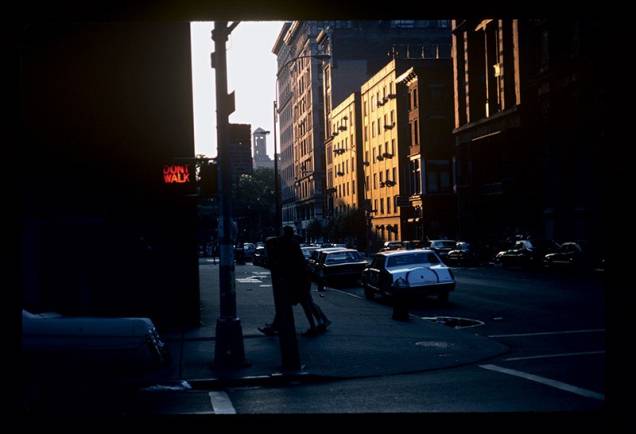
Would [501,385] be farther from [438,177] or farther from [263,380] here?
[438,177]

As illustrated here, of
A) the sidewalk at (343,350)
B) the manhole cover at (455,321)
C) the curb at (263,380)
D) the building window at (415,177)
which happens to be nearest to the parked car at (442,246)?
the building window at (415,177)

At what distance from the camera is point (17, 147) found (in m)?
5.39

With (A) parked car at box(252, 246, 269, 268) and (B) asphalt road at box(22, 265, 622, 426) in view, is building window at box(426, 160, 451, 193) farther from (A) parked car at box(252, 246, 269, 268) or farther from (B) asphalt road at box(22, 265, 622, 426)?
(B) asphalt road at box(22, 265, 622, 426)

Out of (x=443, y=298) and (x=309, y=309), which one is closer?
(x=309, y=309)

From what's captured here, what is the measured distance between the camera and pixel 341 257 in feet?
113

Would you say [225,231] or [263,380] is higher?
[225,231]

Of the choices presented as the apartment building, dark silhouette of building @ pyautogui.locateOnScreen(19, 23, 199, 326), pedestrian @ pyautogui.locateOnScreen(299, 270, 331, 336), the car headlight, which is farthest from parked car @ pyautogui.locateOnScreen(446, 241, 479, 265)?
the apartment building

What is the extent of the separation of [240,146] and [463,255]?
125 ft

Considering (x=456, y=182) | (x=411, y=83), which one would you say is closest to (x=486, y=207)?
(x=456, y=182)

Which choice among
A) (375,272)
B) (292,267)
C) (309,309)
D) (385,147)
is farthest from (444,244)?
(292,267)

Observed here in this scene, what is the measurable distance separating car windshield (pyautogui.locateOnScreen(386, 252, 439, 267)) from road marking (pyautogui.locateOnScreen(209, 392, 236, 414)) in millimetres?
14766

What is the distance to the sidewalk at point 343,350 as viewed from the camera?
1138 cm

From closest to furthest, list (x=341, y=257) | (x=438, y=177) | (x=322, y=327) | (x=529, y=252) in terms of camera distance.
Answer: (x=322, y=327) < (x=341, y=257) < (x=529, y=252) < (x=438, y=177)

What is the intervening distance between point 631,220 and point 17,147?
14.3 ft
